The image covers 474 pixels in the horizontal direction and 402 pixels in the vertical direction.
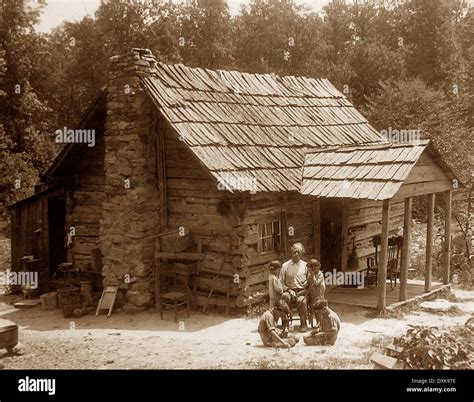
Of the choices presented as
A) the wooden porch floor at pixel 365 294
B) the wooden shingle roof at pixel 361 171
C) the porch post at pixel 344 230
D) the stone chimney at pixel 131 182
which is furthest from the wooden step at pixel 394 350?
the stone chimney at pixel 131 182

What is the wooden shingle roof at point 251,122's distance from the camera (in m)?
12.8

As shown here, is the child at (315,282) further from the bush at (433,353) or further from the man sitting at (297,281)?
the bush at (433,353)

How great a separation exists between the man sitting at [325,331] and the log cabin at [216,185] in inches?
99.0

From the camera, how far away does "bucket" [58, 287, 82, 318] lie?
533 inches

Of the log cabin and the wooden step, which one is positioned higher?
the log cabin

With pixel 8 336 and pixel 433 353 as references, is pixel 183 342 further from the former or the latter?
pixel 433 353

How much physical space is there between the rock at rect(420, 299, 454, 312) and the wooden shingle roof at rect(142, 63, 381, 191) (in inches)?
172

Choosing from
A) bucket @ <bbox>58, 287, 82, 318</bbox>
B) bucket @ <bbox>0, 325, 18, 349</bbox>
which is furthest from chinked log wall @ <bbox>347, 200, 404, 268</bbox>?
bucket @ <bbox>0, 325, 18, 349</bbox>

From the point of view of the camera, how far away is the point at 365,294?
1411 cm

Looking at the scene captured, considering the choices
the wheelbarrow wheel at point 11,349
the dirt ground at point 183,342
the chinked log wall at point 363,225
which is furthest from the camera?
the chinked log wall at point 363,225

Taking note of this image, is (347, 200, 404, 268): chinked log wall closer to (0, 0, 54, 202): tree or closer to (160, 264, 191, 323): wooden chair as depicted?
(160, 264, 191, 323): wooden chair

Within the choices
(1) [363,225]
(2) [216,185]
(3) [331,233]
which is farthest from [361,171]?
(1) [363,225]
